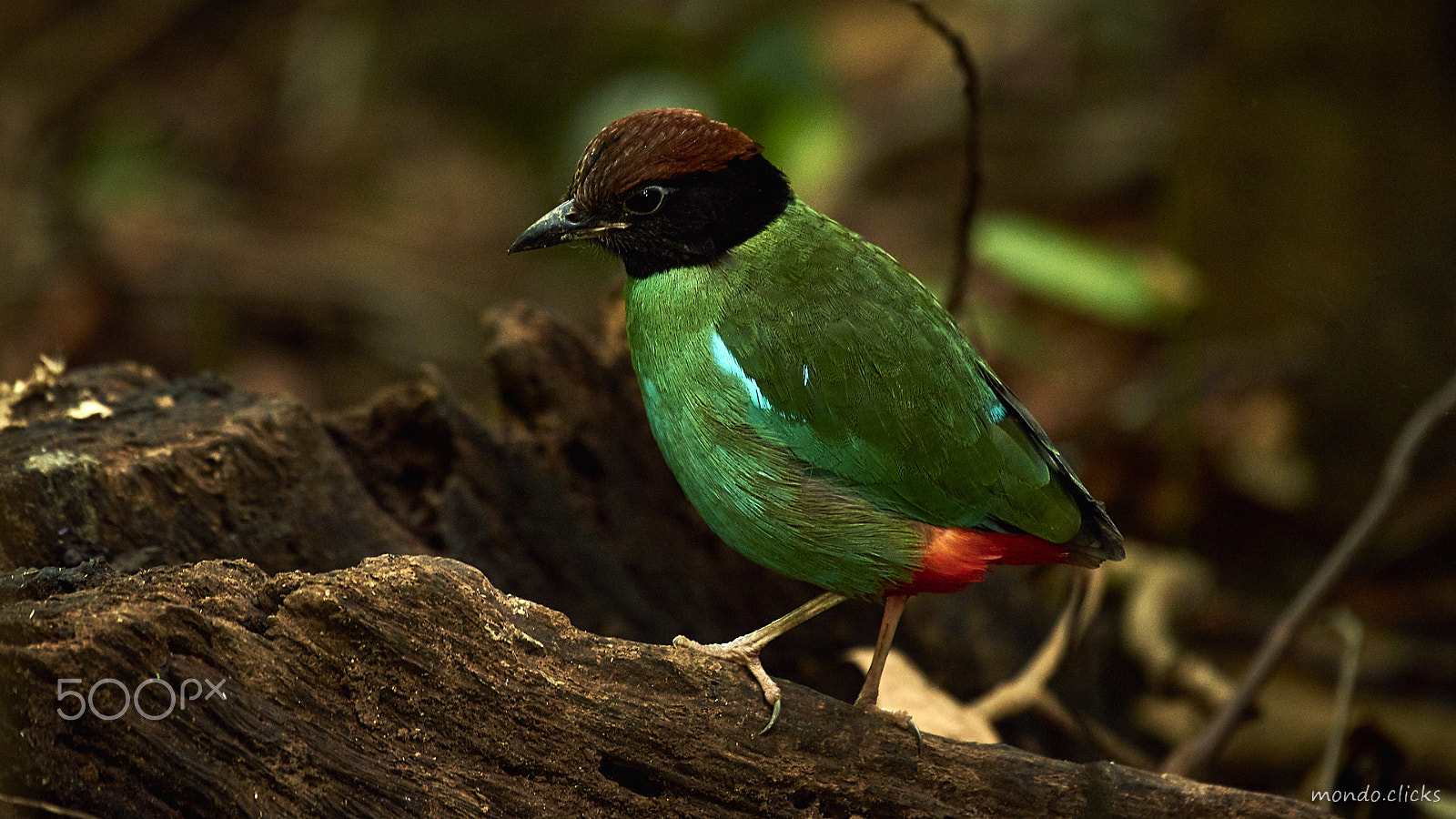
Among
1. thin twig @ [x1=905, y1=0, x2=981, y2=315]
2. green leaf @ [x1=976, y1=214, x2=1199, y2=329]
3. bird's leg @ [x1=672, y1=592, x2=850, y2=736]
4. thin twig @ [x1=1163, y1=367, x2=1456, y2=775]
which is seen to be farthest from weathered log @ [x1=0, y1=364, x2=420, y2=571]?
green leaf @ [x1=976, y1=214, x2=1199, y2=329]

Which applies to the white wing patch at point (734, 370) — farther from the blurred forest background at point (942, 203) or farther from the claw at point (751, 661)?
the blurred forest background at point (942, 203)

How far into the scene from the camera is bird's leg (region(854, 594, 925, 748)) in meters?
2.94

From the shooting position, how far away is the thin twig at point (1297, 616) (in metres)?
4.41

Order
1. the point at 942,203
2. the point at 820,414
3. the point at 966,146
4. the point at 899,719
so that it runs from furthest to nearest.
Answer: the point at 942,203
the point at 966,146
the point at 820,414
the point at 899,719

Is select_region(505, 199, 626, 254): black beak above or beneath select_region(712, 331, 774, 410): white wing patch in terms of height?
above

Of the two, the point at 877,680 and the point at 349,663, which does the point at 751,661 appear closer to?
the point at 877,680

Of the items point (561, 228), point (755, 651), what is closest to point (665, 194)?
point (561, 228)

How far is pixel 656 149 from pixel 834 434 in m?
0.92

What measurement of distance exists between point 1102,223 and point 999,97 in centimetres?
196

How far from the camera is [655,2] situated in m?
11.8

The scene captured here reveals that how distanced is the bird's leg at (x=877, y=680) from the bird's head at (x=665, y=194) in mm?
1077

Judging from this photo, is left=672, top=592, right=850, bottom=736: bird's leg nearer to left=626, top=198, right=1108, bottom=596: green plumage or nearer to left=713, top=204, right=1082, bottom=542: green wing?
left=626, top=198, right=1108, bottom=596: green plumage

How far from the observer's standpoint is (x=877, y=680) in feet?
10.2

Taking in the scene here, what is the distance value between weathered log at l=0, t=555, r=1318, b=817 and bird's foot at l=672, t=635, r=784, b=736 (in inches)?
1.4
